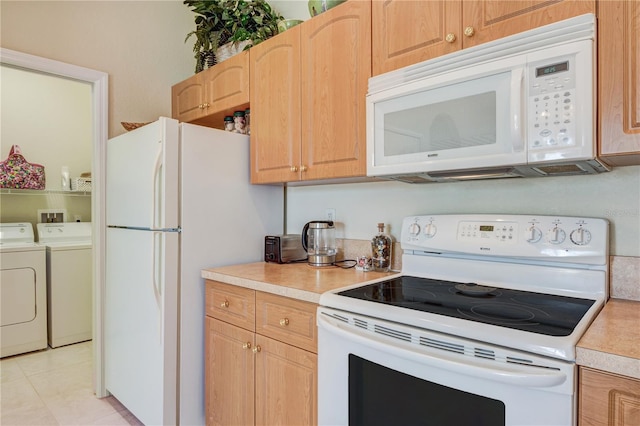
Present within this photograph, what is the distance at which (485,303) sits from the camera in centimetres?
119

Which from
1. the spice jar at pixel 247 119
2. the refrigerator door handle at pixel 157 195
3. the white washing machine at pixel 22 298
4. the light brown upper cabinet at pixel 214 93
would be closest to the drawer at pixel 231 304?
the refrigerator door handle at pixel 157 195

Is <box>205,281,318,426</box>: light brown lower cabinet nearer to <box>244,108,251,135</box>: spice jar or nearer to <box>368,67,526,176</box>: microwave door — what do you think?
<box>368,67,526,176</box>: microwave door

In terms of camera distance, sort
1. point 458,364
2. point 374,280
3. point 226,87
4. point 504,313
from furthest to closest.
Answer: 1. point 226,87
2. point 374,280
3. point 504,313
4. point 458,364

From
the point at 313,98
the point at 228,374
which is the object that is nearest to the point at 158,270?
the point at 228,374

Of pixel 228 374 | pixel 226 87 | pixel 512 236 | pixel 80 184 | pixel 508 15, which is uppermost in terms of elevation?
pixel 226 87

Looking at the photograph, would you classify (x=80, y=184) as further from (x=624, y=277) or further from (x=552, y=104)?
(x=624, y=277)

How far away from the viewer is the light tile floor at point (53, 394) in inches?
83.7

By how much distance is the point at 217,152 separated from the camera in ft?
6.47

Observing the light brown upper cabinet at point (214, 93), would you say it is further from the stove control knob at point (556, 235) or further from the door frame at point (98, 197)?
the stove control knob at point (556, 235)

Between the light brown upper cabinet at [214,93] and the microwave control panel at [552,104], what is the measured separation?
1.48 meters

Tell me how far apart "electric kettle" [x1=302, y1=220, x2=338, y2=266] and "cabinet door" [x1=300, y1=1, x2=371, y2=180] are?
0.31 meters

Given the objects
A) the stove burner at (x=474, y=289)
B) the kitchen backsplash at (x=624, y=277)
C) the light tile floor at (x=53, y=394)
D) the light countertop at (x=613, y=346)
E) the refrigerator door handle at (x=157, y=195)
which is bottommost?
the light tile floor at (x=53, y=394)

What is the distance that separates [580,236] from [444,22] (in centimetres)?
89

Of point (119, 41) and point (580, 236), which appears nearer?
point (580, 236)
